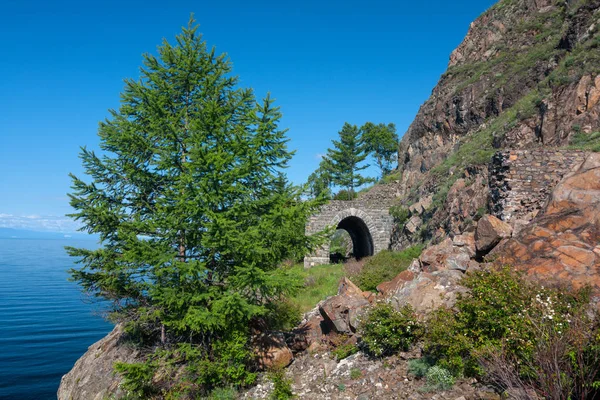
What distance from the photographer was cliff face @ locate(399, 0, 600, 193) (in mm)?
15727

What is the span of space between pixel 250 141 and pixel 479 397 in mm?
8014

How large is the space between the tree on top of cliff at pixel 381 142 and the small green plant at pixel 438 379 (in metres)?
50.8

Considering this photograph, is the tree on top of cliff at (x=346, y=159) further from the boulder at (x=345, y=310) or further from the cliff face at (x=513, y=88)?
the boulder at (x=345, y=310)

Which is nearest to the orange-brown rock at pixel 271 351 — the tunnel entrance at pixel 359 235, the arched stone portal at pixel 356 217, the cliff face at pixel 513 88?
the cliff face at pixel 513 88

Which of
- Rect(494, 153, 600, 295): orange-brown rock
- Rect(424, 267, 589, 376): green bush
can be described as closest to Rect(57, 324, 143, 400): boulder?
Rect(424, 267, 589, 376): green bush

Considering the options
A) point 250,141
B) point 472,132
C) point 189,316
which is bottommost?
point 189,316

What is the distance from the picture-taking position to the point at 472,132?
24.7m

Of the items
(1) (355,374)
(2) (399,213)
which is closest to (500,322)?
(1) (355,374)

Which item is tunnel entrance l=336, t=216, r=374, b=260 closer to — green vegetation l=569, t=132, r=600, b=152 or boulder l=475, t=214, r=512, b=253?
green vegetation l=569, t=132, r=600, b=152

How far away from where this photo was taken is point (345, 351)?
31.5 ft

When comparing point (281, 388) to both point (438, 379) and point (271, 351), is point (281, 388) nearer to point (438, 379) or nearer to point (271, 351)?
point (271, 351)

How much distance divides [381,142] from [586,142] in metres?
45.5

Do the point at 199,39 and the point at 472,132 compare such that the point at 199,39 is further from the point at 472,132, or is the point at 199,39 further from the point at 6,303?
the point at 6,303

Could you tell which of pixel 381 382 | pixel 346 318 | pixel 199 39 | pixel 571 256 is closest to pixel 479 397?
pixel 381 382
